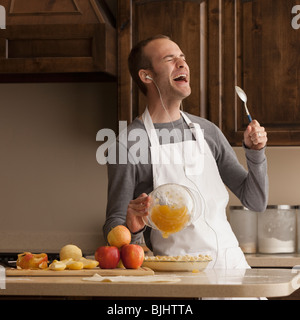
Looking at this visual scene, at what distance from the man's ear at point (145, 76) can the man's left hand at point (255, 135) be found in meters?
0.54

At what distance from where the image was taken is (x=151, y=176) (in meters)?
2.27

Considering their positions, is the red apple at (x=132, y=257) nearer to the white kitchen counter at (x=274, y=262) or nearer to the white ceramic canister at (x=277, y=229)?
the white kitchen counter at (x=274, y=262)

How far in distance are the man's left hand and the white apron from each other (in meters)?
0.27

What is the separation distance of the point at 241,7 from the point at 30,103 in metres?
1.25

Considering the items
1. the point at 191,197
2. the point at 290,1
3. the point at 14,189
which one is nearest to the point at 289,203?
the point at 290,1

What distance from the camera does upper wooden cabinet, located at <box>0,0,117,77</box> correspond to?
10.3 feet

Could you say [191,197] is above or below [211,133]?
below

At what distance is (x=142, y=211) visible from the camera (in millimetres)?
1863

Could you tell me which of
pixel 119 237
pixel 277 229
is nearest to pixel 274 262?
pixel 277 229

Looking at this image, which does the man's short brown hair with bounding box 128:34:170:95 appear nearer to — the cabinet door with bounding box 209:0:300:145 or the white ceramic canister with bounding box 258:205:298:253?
the cabinet door with bounding box 209:0:300:145
